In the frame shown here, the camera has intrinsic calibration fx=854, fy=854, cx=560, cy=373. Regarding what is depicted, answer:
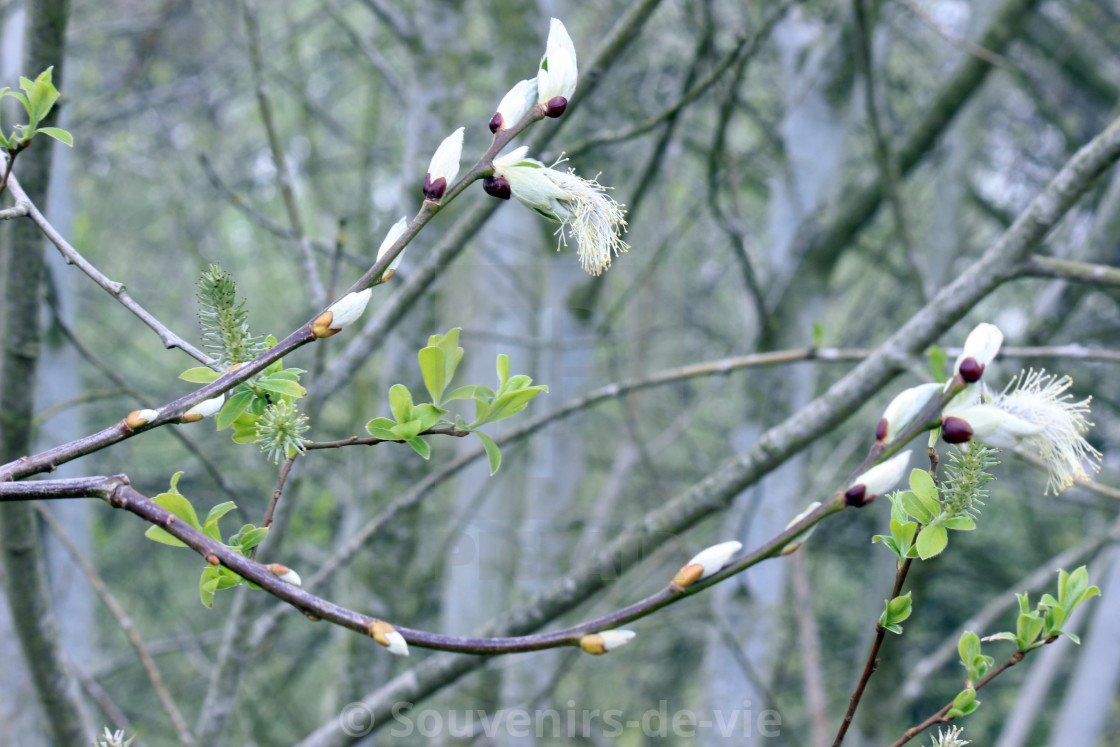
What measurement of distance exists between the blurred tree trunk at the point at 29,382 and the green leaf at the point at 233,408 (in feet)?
2.26

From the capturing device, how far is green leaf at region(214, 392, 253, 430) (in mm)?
626

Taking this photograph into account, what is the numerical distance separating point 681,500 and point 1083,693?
6.43 ft

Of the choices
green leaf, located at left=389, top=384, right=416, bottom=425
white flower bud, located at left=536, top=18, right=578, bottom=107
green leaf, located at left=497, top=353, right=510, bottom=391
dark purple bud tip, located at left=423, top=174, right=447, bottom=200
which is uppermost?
white flower bud, located at left=536, top=18, right=578, bottom=107

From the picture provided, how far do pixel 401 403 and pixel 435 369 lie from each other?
0.12 ft

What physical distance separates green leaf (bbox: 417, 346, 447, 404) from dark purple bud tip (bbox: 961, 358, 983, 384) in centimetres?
37

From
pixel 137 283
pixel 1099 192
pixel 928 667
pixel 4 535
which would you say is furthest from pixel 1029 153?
pixel 137 283

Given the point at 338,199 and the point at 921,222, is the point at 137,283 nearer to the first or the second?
the point at 338,199

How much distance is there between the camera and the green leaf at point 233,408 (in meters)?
0.63

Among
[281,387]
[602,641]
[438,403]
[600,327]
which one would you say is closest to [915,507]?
[602,641]

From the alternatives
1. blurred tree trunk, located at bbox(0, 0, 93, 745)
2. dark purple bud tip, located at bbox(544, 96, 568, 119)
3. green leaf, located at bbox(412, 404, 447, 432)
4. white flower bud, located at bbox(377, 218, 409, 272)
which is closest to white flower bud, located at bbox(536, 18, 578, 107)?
dark purple bud tip, located at bbox(544, 96, 568, 119)

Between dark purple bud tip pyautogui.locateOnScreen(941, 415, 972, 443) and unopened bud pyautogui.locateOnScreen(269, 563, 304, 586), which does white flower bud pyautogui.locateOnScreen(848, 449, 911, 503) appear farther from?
unopened bud pyautogui.locateOnScreen(269, 563, 304, 586)

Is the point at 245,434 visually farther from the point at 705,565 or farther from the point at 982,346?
the point at 982,346

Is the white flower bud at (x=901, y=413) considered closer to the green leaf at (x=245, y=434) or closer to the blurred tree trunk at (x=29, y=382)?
the green leaf at (x=245, y=434)

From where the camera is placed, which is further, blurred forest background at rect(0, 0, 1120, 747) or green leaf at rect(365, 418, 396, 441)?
blurred forest background at rect(0, 0, 1120, 747)
